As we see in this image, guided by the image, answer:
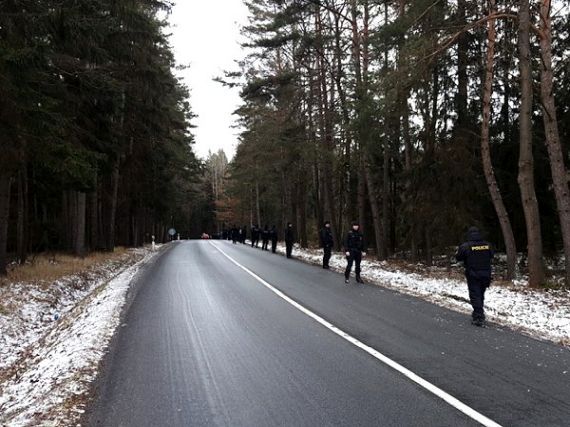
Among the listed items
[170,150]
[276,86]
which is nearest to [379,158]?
[276,86]

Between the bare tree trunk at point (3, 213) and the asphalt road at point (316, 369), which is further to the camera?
the bare tree trunk at point (3, 213)

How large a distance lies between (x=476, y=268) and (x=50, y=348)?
741 cm

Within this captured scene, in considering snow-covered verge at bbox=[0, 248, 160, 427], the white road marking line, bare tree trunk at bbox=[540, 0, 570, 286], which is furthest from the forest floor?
the white road marking line

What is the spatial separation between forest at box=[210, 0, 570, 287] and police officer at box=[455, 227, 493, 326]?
554cm

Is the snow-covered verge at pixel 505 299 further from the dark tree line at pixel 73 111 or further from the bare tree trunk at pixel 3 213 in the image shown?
the bare tree trunk at pixel 3 213

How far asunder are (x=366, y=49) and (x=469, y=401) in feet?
64.6

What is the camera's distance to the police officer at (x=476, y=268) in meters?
9.44

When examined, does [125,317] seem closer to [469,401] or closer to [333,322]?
[333,322]

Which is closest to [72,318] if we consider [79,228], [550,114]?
[550,114]

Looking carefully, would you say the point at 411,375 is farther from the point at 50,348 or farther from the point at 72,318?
the point at 72,318

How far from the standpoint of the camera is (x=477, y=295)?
9477 millimetres

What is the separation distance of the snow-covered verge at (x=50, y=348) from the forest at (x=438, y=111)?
9.83 m

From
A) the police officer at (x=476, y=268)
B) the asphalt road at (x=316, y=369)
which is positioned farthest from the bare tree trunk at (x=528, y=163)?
the police officer at (x=476, y=268)

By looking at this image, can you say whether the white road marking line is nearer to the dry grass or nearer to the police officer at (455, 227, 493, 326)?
the police officer at (455, 227, 493, 326)
